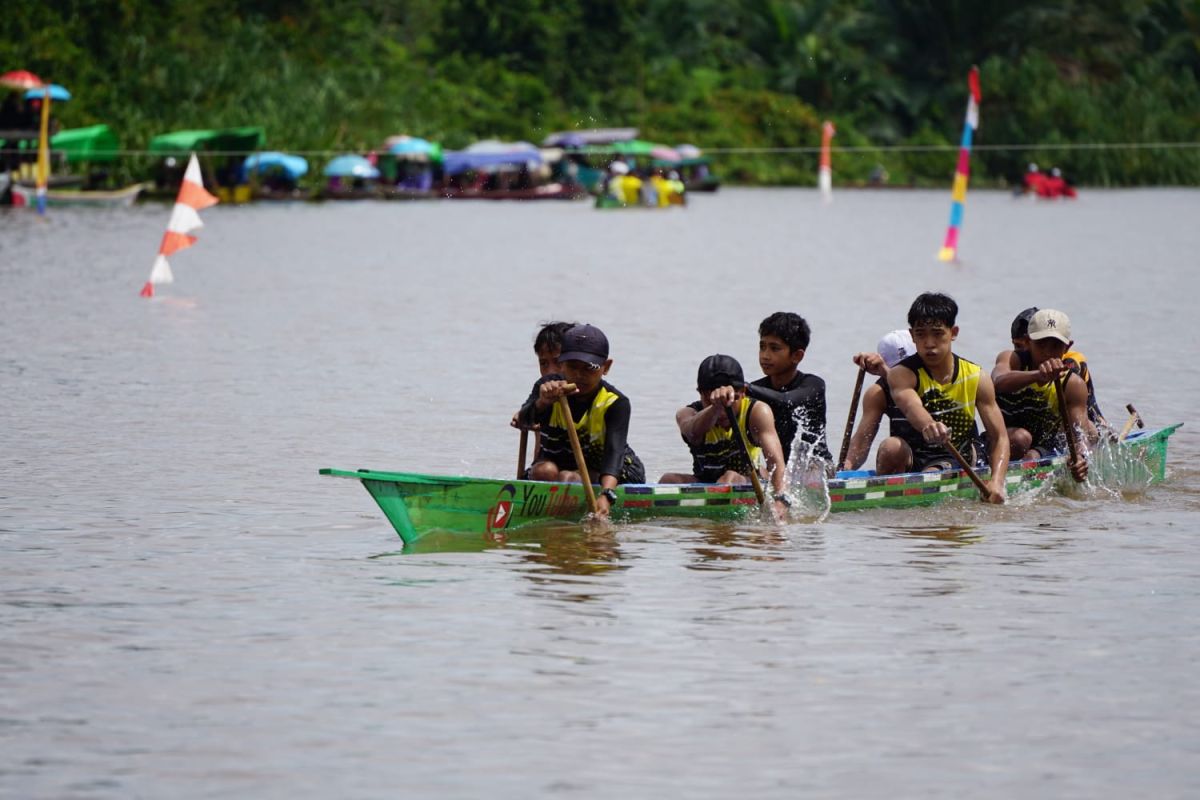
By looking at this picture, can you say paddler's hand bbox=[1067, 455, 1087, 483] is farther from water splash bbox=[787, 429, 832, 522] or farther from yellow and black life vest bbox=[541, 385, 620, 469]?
yellow and black life vest bbox=[541, 385, 620, 469]

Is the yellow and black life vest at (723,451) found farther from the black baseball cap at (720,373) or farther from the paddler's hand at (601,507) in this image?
the paddler's hand at (601,507)

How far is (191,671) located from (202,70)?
56.4 meters

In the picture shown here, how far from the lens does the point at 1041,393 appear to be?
12.3m

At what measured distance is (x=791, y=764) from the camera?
678cm

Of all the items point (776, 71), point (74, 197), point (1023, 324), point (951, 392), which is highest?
point (776, 71)

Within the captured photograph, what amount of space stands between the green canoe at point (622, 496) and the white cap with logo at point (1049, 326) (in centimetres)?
72

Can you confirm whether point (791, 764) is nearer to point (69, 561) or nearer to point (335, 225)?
point (69, 561)

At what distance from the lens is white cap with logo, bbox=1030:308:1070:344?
11.6 metres

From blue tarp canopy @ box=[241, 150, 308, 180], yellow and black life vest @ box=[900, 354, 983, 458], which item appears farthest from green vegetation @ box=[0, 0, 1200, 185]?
yellow and black life vest @ box=[900, 354, 983, 458]

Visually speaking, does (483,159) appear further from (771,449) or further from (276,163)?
(771,449)

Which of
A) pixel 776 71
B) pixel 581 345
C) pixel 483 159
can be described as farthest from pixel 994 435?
pixel 776 71

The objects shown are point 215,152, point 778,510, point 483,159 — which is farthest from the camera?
point 483,159

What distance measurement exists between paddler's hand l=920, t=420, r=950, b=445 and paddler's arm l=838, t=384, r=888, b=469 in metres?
0.59

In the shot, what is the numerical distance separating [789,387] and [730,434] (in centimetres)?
41
